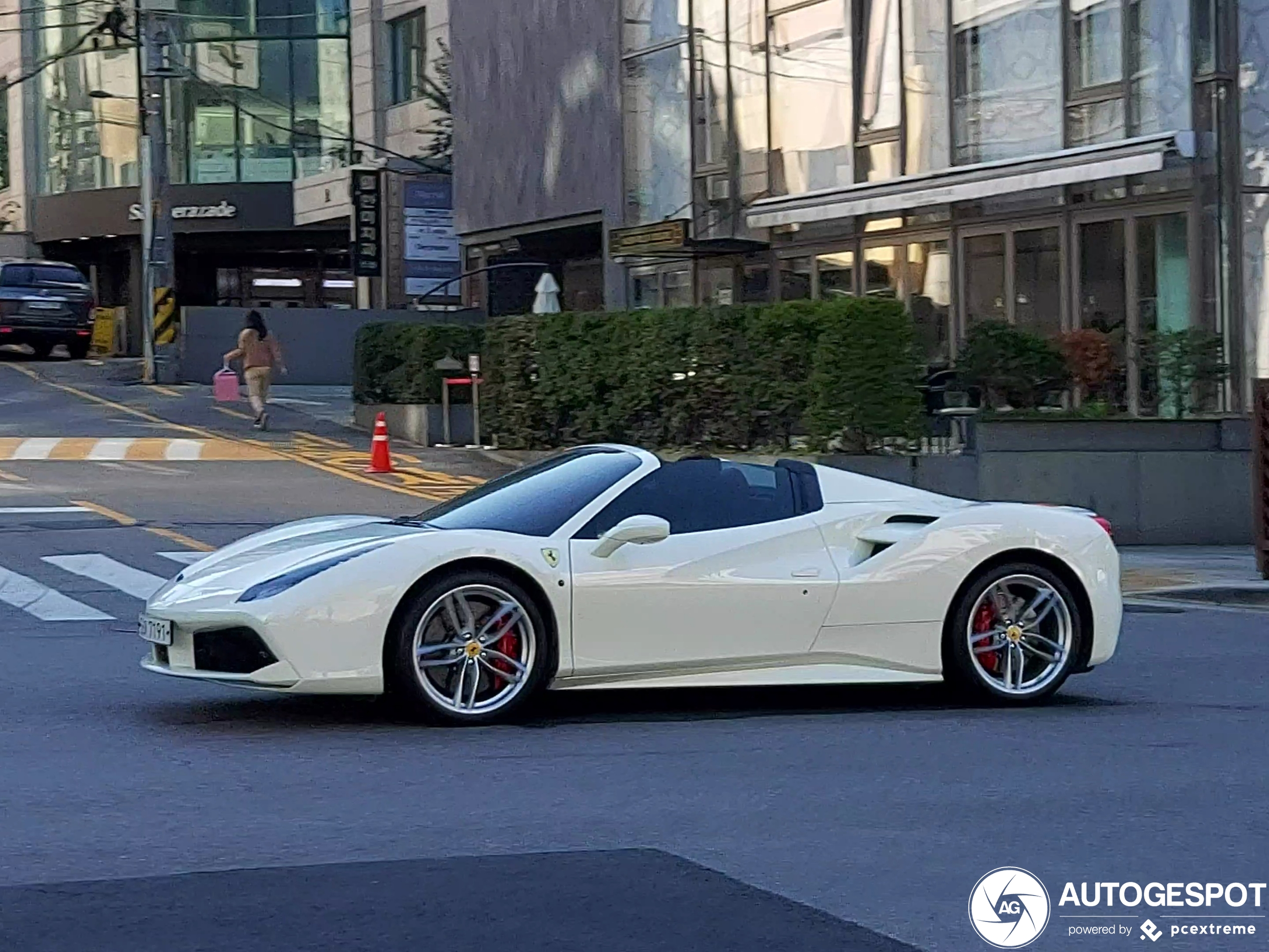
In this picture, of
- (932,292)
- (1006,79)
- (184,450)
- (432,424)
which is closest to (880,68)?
(1006,79)

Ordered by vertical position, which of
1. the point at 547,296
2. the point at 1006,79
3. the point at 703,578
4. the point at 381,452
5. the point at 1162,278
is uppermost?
the point at 1006,79

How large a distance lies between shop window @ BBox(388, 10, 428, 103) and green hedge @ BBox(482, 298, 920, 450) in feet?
91.1

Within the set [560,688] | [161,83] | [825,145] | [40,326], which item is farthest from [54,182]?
[560,688]

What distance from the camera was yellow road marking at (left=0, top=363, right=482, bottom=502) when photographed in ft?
71.1

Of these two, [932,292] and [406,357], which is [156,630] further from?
[406,357]

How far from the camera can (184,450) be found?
25.9 metres

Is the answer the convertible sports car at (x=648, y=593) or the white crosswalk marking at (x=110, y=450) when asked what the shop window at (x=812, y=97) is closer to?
the white crosswalk marking at (x=110, y=450)

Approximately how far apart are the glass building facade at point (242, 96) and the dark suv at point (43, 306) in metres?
13.6

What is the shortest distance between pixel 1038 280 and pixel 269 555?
53.5 feet

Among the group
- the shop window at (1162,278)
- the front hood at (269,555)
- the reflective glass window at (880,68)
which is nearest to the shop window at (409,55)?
the reflective glass window at (880,68)

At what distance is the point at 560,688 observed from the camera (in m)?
9.02

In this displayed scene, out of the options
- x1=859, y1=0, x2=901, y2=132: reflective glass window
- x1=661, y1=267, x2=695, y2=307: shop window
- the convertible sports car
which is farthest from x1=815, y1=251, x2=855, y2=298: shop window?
the convertible sports car

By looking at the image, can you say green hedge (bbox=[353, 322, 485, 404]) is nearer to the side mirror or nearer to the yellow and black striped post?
the yellow and black striped post

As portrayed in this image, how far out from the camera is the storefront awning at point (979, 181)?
20750mm
